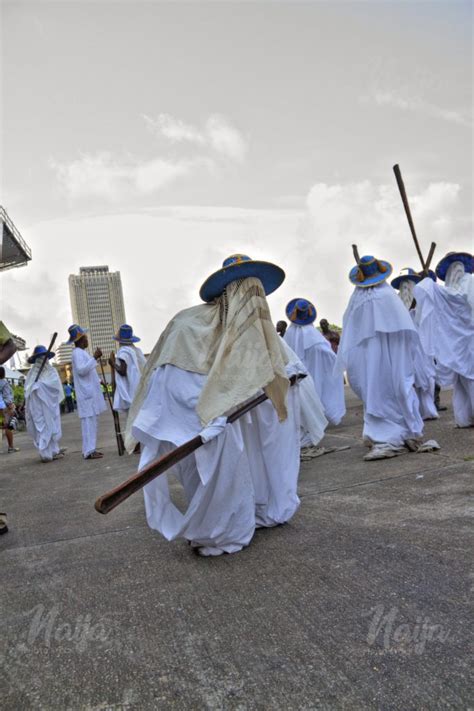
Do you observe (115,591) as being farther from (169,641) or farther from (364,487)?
(364,487)

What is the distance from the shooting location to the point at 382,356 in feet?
22.5

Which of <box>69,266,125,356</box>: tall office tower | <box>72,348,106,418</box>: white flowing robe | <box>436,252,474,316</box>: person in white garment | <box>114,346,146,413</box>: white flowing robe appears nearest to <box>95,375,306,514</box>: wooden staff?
<box>436,252,474,316</box>: person in white garment

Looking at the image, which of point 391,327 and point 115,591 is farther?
point 391,327

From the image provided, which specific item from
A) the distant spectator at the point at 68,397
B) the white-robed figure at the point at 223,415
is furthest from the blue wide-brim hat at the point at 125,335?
the distant spectator at the point at 68,397

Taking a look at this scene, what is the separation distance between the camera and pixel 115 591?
332 centimetres

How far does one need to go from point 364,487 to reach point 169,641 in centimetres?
281

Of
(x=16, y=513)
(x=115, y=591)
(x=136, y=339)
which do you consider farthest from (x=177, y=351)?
(x=136, y=339)

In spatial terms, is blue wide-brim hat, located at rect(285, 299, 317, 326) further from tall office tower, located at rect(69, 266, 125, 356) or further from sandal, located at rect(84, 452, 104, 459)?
tall office tower, located at rect(69, 266, 125, 356)

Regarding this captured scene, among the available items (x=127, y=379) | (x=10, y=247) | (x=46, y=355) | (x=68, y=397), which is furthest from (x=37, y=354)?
(x=10, y=247)

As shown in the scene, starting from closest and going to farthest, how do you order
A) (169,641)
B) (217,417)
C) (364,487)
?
(169,641) < (217,417) < (364,487)

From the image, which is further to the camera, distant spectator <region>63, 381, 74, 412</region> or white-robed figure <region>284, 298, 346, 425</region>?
distant spectator <region>63, 381, 74, 412</region>

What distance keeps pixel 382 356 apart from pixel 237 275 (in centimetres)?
321

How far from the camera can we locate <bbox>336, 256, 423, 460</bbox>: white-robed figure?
6586 mm

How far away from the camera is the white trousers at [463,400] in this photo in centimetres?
773
